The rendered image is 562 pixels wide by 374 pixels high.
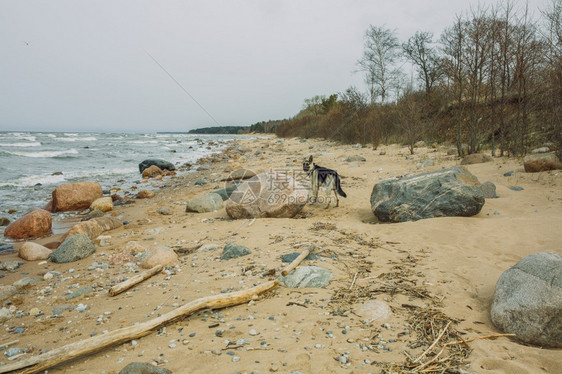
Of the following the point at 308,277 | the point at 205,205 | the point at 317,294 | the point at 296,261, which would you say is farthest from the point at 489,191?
the point at 205,205

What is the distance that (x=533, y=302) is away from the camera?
2.69m

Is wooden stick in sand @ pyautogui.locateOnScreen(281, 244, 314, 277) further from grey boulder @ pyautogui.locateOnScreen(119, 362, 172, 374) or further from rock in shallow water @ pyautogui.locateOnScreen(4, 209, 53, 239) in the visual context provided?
rock in shallow water @ pyautogui.locateOnScreen(4, 209, 53, 239)

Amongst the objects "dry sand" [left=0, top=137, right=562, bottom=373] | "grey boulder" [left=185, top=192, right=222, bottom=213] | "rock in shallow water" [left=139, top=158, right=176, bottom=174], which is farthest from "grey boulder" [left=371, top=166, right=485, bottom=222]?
"rock in shallow water" [left=139, top=158, right=176, bottom=174]

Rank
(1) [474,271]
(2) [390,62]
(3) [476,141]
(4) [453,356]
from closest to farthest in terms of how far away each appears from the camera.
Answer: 1. (4) [453,356]
2. (1) [474,271]
3. (3) [476,141]
4. (2) [390,62]

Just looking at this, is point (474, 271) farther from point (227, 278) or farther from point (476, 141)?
point (476, 141)

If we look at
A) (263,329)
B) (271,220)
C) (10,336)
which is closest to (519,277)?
(263,329)

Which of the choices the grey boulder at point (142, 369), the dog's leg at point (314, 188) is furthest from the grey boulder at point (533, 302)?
the dog's leg at point (314, 188)

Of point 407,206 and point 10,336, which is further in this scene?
point 407,206

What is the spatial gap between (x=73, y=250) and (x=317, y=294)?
4685mm

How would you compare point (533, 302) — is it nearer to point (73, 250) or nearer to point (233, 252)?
point (233, 252)

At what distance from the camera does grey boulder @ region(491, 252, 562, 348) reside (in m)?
2.57

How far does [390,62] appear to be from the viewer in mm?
25031

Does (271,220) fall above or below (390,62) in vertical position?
below

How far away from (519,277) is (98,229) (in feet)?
25.5
